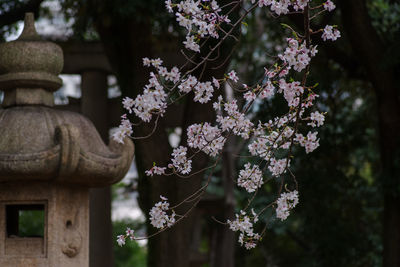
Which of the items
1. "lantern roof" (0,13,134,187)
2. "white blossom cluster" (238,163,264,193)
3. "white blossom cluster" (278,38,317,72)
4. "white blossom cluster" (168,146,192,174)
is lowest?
"white blossom cluster" (238,163,264,193)

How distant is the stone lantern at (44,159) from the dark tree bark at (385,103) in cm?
287

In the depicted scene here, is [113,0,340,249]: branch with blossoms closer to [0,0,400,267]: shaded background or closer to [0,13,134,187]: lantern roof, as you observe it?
[0,0,400,267]: shaded background

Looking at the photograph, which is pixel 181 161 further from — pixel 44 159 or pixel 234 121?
pixel 44 159

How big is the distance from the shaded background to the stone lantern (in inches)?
39.6

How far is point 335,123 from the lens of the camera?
8.40 metres

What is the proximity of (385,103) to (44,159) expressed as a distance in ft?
12.4

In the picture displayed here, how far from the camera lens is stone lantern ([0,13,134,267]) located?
4250 mm

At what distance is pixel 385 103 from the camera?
21.9 feet

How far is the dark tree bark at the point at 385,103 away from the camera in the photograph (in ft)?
21.3

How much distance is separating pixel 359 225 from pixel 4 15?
5840 mm

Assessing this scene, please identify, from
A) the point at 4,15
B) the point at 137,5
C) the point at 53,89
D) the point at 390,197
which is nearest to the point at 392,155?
the point at 390,197

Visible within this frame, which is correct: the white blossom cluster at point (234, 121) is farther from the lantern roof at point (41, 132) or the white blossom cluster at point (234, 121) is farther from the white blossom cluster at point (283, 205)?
the lantern roof at point (41, 132)

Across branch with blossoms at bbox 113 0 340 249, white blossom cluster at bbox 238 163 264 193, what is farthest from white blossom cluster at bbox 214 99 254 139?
white blossom cluster at bbox 238 163 264 193

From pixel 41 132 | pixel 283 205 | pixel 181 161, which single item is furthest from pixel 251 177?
pixel 41 132
